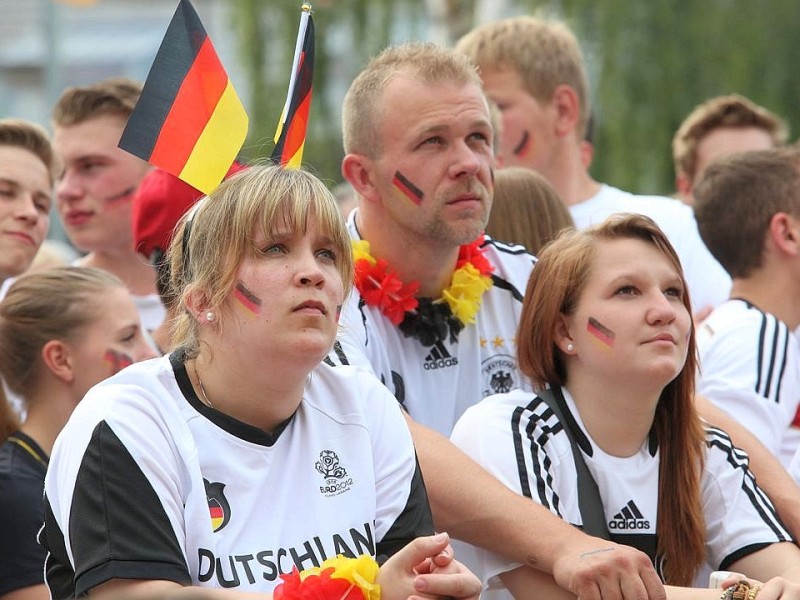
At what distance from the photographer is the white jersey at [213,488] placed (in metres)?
2.93

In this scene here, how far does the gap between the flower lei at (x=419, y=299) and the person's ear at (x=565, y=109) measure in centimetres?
214

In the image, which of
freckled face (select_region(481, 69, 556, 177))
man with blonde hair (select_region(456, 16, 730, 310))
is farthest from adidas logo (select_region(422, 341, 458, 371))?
freckled face (select_region(481, 69, 556, 177))

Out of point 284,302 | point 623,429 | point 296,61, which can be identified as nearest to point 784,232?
point 623,429

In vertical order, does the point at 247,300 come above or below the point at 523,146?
below

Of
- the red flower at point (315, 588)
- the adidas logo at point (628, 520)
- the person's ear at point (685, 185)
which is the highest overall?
the person's ear at point (685, 185)

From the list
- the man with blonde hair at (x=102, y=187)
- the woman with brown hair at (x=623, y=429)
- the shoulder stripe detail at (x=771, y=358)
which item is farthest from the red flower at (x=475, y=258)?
the man with blonde hair at (x=102, y=187)

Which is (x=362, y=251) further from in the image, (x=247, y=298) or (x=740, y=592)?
(x=740, y=592)

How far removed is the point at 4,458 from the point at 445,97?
74.7 inches

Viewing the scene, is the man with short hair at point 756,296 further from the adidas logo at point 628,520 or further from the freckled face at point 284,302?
the freckled face at point 284,302

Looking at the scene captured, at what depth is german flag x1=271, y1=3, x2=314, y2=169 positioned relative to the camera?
12.2ft

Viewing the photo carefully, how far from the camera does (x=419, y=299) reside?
463cm

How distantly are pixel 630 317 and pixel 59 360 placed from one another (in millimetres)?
1879

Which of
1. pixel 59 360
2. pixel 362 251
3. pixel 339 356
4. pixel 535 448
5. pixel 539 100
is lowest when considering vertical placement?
pixel 535 448

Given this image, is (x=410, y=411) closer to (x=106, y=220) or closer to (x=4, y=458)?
(x=4, y=458)
